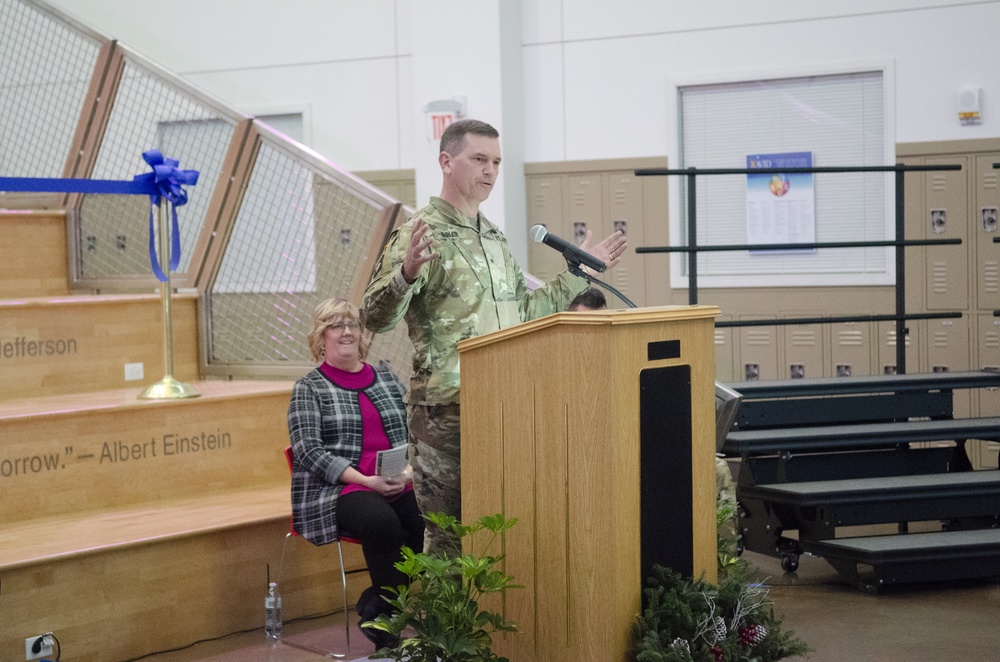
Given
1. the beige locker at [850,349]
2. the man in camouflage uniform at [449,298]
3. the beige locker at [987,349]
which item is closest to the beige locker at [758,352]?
the beige locker at [850,349]

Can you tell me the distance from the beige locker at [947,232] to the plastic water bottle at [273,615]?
4.57 metres

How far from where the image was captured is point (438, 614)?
267 centimetres

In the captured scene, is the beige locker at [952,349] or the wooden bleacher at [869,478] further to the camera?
the beige locker at [952,349]

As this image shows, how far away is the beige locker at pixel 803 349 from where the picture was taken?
7.39 m

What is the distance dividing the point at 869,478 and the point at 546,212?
3.70 metres

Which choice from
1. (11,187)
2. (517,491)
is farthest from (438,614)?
(11,187)

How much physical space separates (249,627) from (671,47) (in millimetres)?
4929

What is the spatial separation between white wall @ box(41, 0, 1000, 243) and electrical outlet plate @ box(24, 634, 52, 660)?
192 inches

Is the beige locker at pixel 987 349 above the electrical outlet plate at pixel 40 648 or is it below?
above

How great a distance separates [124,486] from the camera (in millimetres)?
4598

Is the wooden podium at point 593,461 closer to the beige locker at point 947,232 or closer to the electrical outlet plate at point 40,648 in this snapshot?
the electrical outlet plate at point 40,648

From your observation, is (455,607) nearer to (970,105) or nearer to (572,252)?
(572,252)

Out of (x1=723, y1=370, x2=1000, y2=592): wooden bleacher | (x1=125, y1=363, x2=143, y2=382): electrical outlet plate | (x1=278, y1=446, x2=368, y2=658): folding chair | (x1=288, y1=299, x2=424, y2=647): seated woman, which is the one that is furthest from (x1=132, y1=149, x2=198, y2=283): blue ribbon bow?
(x1=723, y1=370, x2=1000, y2=592): wooden bleacher

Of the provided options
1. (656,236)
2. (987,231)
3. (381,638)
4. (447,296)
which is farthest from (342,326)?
(987,231)
